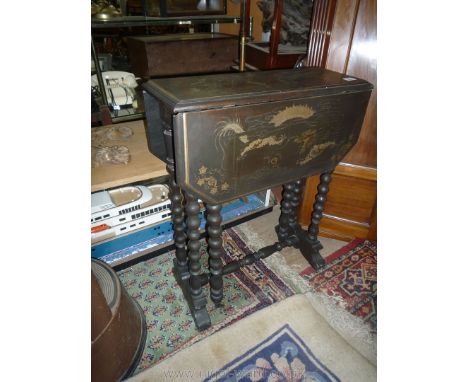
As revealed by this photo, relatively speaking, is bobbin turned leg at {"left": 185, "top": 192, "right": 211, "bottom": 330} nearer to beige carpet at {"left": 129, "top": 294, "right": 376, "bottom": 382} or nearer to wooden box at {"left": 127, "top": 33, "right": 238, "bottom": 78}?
beige carpet at {"left": 129, "top": 294, "right": 376, "bottom": 382}

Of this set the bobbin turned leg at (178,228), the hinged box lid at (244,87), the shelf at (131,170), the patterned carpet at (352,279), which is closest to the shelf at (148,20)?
the shelf at (131,170)

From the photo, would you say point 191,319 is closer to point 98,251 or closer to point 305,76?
point 98,251

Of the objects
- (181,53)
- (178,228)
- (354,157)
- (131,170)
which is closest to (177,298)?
(178,228)

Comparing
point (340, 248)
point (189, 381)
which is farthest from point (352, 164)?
point (189, 381)

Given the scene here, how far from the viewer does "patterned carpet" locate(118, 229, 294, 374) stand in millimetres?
1579

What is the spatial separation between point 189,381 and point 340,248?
4.42ft

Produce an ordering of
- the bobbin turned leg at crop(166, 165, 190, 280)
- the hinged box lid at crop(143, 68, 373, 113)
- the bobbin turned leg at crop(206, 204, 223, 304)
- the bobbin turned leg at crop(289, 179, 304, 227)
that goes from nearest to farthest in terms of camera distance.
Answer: the hinged box lid at crop(143, 68, 373, 113)
the bobbin turned leg at crop(206, 204, 223, 304)
the bobbin turned leg at crop(166, 165, 190, 280)
the bobbin turned leg at crop(289, 179, 304, 227)

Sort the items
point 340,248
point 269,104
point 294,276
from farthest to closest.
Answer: point 340,248 → point 294,276 → point 269,104

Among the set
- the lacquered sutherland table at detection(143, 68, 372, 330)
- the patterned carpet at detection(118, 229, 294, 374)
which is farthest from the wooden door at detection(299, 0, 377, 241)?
the patterned carpet at detection(118, 229, 294, 374)

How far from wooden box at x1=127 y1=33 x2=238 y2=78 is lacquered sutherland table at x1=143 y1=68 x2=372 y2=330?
3.99 ft

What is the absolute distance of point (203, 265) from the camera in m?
2.02

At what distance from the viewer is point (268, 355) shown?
1.51 metres

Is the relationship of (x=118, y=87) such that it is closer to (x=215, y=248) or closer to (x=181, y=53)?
(x=181, y=53)

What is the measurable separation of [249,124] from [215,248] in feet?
2.17
